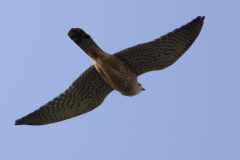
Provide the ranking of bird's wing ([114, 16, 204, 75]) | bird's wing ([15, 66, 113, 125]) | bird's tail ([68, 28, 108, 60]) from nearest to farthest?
1. bird's tail ([68, 28, 108, 60])
2. bird's wing ([114, 16, 204, 75])
3. bird's wing ([15, 66, 113, 125])

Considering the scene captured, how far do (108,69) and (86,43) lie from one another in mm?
812

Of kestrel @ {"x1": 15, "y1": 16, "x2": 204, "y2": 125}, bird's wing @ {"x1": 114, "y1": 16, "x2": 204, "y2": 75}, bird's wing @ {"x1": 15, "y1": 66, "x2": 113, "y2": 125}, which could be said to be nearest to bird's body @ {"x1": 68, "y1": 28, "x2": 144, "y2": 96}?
kestrel @ {"x1": 15, "y1": 16, "x2": 204, "y2": 125}

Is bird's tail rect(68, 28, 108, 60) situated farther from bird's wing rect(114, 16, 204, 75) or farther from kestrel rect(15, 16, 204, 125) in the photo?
bird's wing rect(114, 16, 204, 75)

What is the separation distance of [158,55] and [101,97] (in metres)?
1.96

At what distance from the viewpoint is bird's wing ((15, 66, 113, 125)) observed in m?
13.1

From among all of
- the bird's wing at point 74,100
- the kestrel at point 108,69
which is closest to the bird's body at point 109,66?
the kestrel at point 108,69

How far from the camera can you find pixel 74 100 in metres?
13.4

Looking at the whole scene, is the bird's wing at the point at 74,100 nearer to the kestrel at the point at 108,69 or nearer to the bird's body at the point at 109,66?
the kestrel at the point at 108,69

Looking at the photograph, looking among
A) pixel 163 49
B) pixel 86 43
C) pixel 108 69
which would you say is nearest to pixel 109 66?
pixel 108 69

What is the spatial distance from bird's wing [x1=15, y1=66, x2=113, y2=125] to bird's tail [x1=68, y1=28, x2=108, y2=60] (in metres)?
0.50

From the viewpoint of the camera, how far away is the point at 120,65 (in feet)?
42.1

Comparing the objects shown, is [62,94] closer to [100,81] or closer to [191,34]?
[100,81]

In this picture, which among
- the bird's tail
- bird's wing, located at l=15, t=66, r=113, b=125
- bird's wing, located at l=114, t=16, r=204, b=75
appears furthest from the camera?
bird's wing, located at l=15, t=66, r=113, b=125

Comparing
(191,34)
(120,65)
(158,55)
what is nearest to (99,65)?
(120,65)
